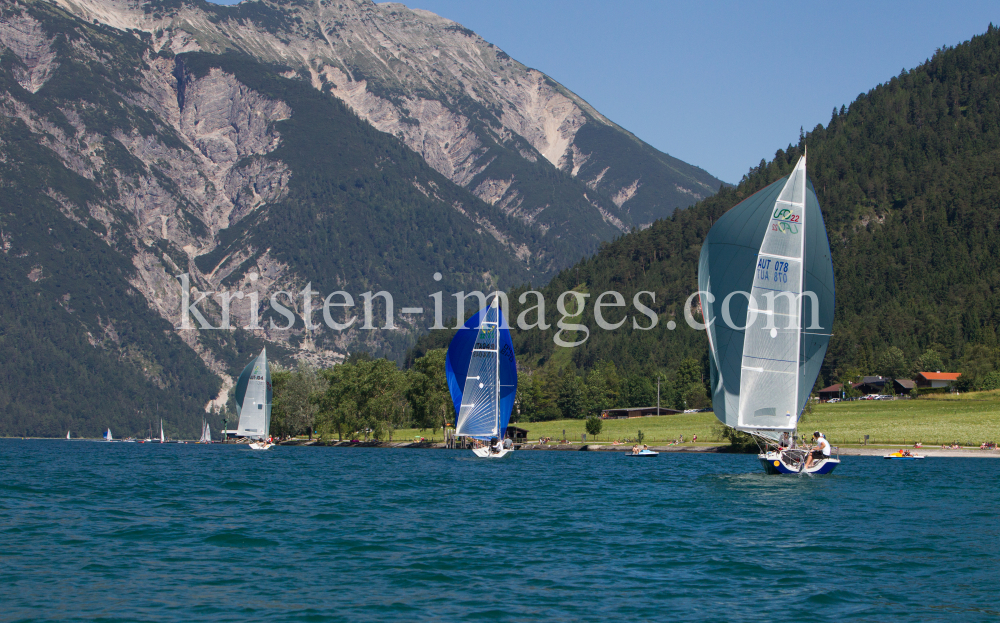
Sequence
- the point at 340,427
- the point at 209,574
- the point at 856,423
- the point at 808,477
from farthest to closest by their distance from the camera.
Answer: the point at 340,427, the point at 856,423, the point at 808,477, the point at 209,574

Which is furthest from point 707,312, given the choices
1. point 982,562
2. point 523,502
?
point 982,562

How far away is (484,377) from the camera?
9038 cm

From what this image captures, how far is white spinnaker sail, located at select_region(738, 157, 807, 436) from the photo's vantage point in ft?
172

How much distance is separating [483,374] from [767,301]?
135 ft

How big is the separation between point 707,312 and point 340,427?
12072cm

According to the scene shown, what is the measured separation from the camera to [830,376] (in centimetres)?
19562

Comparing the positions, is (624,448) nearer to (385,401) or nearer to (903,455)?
(903,455)

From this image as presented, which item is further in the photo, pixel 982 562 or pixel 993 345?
pixel 993 345

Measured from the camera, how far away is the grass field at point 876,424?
11281 centimetres

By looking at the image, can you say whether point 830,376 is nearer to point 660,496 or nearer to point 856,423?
point 856,423

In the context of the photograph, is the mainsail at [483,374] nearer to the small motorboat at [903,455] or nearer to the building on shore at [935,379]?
the small motorboat at [903,455]

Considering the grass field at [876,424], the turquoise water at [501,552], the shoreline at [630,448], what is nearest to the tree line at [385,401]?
the shoreline at [630,448]

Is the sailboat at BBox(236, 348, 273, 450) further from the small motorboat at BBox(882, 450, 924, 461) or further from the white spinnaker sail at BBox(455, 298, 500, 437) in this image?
the small motorboat at BBox(882, 450, 924, 461)

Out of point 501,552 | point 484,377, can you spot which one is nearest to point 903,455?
point 484,377
